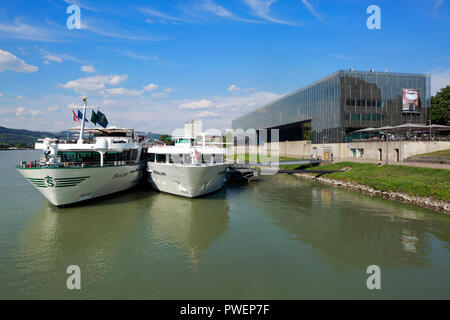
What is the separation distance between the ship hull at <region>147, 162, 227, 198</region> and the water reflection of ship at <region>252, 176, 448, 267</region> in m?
5.12

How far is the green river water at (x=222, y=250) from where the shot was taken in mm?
9352

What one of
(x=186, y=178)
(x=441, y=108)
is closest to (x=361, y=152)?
(x=441, y=108)

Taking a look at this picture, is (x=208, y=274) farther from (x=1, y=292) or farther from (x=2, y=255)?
(x=2, y=255)

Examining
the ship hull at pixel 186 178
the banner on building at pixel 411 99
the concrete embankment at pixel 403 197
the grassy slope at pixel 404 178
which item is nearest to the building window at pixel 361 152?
the grassy slope at pixel 404 178

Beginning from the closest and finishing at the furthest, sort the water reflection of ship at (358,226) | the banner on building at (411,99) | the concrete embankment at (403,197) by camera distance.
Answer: the water reflection of ship at (358,226), the concrete embankment at (403,197), the banner on building at (411,99)

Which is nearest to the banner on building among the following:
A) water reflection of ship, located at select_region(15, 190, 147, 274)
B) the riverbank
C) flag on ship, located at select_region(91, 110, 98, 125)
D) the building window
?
the building window

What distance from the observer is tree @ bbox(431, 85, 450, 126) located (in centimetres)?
5103

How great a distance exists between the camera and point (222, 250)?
12812 mm

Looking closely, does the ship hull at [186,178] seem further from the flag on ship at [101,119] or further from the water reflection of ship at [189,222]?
the flag on ship at [101,119]

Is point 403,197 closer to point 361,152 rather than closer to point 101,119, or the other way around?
point 361,152

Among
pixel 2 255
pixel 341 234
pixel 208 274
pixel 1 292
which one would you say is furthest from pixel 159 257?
pixel 341 234

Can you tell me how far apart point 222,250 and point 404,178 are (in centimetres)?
2357
